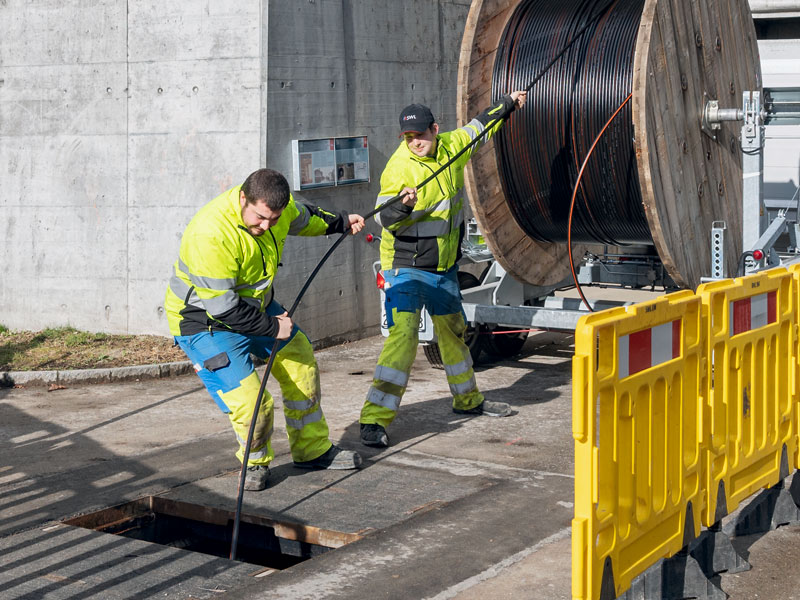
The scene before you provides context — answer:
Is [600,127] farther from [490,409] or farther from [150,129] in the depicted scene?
[150,129]

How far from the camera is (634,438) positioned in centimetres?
402

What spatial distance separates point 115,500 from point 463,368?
2533mm

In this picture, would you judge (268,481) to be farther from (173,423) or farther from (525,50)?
(525,50)

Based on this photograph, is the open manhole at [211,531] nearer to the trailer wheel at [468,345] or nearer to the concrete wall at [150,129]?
the trailer wheel at [468,345]

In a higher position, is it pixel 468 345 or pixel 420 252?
pixel 420 252

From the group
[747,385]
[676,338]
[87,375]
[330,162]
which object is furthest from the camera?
[330,162]

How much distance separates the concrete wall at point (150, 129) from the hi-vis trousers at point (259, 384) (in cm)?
344

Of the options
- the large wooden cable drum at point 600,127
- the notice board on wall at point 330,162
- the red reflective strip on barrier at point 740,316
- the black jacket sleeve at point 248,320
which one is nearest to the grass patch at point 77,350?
the notice board on wall at point 330,162

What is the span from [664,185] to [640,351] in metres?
3.37

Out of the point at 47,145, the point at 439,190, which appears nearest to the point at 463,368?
the point at 439,190

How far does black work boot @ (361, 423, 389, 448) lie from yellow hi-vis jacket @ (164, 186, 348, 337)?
124cm

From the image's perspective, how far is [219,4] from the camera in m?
9.45

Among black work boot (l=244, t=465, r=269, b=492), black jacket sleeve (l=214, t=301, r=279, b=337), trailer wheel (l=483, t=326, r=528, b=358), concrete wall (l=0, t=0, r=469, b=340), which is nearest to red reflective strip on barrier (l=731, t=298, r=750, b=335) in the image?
black jacket sleeve (l=214, t=301, r=279, b=337)

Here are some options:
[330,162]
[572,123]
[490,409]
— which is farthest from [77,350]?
[572,123]
